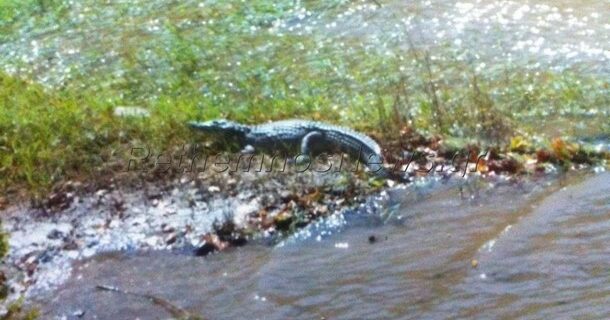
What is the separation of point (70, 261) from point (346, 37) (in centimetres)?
536

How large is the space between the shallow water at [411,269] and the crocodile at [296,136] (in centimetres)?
78

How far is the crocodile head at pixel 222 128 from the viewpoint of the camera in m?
8.21

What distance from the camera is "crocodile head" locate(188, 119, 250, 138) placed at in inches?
323

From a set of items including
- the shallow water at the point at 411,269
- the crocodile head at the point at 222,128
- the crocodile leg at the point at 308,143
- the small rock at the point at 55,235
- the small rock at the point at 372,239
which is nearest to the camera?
the shallow water at the point at 411,269

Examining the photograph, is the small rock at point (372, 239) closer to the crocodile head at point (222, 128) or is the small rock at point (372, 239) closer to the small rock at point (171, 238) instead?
the small rock at point (171, 238)

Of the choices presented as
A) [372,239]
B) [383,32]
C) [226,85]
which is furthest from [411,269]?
[383,32]

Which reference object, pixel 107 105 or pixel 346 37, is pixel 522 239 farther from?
pixel 346 37

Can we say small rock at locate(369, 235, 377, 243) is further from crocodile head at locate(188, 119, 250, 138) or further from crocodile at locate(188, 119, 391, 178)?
crocodile head at locate(188, 119, 250, 138)

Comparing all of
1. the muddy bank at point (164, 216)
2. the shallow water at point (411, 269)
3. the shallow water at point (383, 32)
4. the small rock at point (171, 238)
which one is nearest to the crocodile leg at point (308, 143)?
the muddy bank at point (164, 216)

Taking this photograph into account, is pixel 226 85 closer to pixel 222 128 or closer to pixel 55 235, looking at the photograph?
pixel 222 128

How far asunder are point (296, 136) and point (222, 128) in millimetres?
572

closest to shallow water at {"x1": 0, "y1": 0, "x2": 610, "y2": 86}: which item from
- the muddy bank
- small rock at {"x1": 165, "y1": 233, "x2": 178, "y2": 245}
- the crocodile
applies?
the crocodile

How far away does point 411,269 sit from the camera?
5957mm

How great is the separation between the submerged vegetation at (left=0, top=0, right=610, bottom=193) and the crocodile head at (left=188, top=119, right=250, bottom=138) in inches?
4.2
